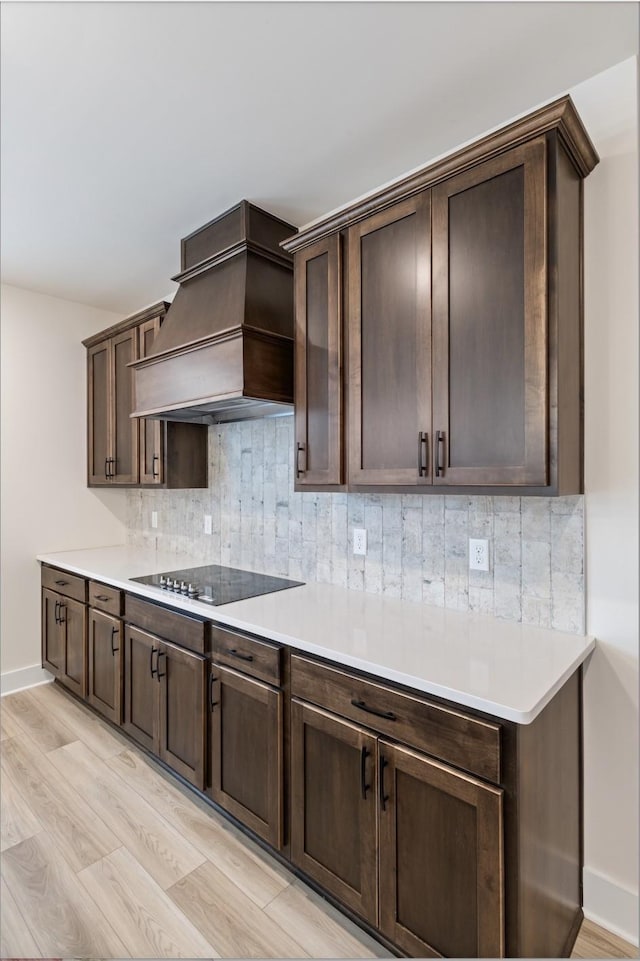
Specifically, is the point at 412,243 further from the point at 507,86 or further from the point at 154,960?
the point at 154,960

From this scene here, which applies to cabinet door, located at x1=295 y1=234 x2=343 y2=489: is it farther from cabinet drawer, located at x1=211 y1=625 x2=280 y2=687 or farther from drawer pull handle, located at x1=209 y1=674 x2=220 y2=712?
drawer pull handle, located at x1=209 y1=674 x2=220 y2=712

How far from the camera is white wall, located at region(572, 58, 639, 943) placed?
155 centimetres

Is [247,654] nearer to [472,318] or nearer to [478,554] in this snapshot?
[478,554]

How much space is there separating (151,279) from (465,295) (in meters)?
2.40

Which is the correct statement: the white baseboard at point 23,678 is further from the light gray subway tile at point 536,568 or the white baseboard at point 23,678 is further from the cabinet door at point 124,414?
the light gray subway tile at point 536,568

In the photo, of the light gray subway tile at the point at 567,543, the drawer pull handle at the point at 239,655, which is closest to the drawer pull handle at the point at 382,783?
the drawer pull handle at the point at 239,655

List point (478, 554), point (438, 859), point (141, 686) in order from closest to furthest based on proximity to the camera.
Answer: point (438, 859)
point (478, 554)
point (141, 686)

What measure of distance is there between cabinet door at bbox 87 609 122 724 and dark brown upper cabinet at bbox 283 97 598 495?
5.36ft

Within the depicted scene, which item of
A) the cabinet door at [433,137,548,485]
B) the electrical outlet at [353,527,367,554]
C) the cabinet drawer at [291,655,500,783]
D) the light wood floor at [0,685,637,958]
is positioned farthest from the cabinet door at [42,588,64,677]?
the cabinet door at [433,137,548,485]

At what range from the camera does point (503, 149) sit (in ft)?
4.83

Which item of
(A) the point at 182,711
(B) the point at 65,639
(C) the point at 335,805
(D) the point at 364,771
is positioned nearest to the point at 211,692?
(A) the point at 182,711

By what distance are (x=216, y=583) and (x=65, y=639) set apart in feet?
4.58

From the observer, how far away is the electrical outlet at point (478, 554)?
1871 millimetres

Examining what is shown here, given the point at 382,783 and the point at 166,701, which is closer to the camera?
the point at 382,783
